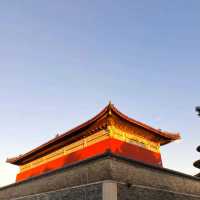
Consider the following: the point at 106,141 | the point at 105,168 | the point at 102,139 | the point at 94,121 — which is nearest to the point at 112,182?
the point at 105,168

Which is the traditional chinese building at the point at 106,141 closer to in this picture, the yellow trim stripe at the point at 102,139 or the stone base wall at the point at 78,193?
the yellow trim stripe at the point at 102,139

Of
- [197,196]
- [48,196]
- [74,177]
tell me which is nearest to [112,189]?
[74,177]

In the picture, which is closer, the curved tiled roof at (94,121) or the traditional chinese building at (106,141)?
the curved tiled roof at (94,121)

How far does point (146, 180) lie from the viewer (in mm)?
8906

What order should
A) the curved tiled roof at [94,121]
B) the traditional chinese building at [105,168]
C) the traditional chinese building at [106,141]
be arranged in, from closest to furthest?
the traditional chinese building at [105,168] → the curved tiled roof at [94,121] → the traditional chinese building at [106,141]

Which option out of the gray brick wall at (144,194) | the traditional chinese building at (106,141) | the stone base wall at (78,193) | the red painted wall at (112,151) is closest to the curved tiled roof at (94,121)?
the traditional chinese building at (106,141)

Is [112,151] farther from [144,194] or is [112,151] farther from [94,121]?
[144,194]

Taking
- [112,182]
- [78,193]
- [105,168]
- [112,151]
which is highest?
[112,151]

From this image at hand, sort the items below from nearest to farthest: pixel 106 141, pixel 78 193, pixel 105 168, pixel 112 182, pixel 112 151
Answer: pixel 112 182 < pixel 105 168 < pixel 78 193 < pixel 112 151 < pixel 106 141

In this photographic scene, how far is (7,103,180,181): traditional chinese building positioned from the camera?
1309 centimetres

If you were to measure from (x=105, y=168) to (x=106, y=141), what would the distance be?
4980 mm

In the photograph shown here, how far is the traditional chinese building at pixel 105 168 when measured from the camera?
8070 millimetres

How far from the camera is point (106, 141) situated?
1294cm

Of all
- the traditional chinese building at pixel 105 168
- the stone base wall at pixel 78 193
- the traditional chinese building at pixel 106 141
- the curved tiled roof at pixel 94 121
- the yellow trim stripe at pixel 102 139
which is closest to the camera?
the stone base wall at pixel 78 193
